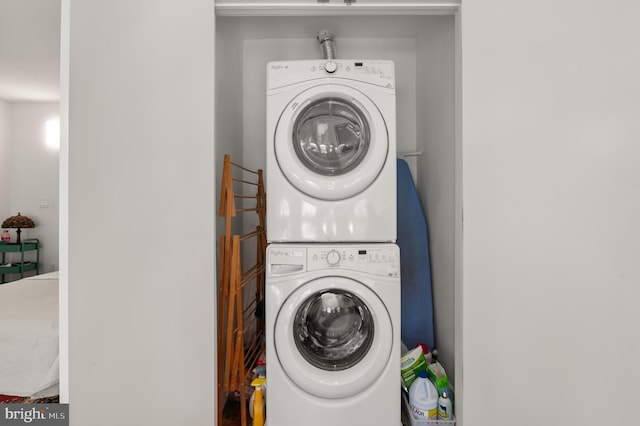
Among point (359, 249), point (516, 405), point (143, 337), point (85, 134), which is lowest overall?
point (516, 405)

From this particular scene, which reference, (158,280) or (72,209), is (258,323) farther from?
(72,209)

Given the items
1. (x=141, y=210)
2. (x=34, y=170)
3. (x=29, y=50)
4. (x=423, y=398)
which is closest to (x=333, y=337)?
(x=423, y=398)

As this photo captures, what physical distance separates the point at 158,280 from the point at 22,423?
0.93m

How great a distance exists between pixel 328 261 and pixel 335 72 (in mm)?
850

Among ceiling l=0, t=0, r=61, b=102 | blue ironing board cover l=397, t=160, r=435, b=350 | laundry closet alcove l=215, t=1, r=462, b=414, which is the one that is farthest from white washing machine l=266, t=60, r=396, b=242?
ceiling l=0, t=0, r=61, b=102

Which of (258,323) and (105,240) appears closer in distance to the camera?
(105,240)

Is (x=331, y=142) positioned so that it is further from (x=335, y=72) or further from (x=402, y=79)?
(x=402, y=79)

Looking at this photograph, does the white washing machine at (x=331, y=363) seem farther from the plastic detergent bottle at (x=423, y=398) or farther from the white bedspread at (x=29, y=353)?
the white bedspread at (x=29, y=353)

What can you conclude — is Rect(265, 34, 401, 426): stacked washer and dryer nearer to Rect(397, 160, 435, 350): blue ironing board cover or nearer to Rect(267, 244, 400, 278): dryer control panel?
Rect(267, 244, 400, 278): dryer control panel

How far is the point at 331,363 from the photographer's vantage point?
1490 millimetres

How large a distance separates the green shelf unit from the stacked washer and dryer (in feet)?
7.00

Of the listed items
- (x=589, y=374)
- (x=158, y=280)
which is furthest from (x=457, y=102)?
(x=158, y=280)

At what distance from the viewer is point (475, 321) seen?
1454 mm

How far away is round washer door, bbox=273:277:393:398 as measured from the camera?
1410 mm
